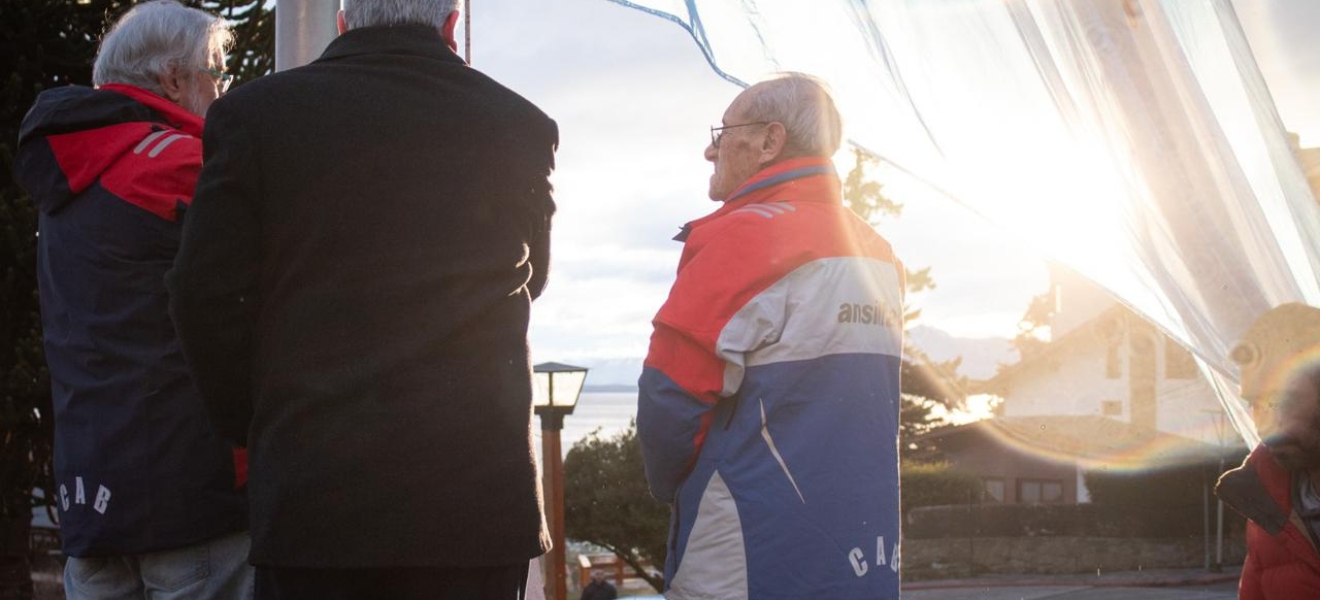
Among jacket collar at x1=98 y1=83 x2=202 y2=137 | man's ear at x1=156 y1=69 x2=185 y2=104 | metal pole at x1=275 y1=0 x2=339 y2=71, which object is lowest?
jacket collar at x1=98 y1=83 x2=202 y2=137

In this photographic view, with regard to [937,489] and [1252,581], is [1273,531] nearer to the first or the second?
[1252,581]

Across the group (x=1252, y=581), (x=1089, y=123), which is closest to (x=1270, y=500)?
(x=1252, y=581)

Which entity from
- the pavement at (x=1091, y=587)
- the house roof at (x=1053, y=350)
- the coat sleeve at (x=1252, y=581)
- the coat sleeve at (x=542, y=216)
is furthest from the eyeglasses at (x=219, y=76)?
the house roof at (x=1053, y=350)

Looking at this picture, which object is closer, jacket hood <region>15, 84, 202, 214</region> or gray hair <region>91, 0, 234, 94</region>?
jacket hood <region>15, 84, 202, 214</region>

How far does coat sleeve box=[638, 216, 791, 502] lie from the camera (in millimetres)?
2350

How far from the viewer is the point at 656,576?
30.5 m

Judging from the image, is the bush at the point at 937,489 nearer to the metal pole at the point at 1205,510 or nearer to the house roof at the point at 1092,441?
the house roof at the point at 1092,441

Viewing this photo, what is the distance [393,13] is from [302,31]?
1178 millimetres

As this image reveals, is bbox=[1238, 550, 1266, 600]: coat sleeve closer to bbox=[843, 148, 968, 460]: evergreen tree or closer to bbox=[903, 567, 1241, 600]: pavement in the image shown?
bbox=[903, 567, 1241, 600]: pavement

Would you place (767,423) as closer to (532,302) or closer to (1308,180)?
(532,302)

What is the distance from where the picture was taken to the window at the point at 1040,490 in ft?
117

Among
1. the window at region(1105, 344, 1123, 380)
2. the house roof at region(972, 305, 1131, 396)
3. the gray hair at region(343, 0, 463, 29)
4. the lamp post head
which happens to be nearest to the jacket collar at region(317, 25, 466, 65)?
the gray hair at region(343, 0, 463, 29)

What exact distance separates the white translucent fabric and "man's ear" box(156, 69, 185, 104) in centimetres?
122

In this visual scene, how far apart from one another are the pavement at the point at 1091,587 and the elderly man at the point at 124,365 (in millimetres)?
18191
